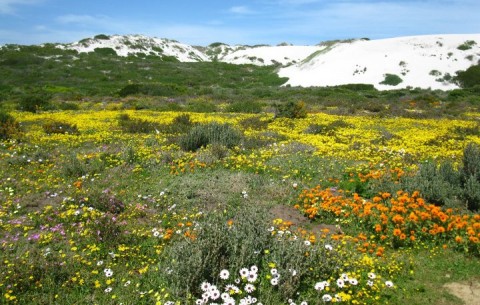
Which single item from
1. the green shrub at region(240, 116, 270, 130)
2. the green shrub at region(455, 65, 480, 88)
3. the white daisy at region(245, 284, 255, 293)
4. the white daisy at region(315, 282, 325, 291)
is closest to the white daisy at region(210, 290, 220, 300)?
the white daisy at region(245, 284, 255, 293)

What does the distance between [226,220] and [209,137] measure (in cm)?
666

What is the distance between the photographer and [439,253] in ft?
22.8

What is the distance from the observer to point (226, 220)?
7.50 meters

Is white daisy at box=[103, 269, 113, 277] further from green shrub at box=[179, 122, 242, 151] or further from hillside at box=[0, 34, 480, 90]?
hillside at box=[0, 34, 480, 90]

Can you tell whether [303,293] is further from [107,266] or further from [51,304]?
[51,304]

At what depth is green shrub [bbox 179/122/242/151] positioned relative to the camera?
534 inches

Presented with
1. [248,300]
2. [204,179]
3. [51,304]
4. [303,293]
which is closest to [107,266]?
[51,304]

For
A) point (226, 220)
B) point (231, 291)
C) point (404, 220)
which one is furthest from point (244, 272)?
point (404, 220)

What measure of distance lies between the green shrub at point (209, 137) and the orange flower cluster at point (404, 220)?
5707 mm

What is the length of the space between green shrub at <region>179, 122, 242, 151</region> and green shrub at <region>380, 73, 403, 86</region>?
40.4m

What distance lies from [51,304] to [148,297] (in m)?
1.36

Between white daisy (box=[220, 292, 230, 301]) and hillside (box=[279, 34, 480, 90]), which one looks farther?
hillside (box=[279, 34, 480, 90])

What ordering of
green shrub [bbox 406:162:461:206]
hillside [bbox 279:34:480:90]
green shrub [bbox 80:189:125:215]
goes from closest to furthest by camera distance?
1. green shrub [bbox 80:189:125:215]
2. green shrub [bbox 406:162:461:206]
3. hillside [bbox 279:34:480:90]

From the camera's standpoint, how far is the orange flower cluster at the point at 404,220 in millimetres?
7109
